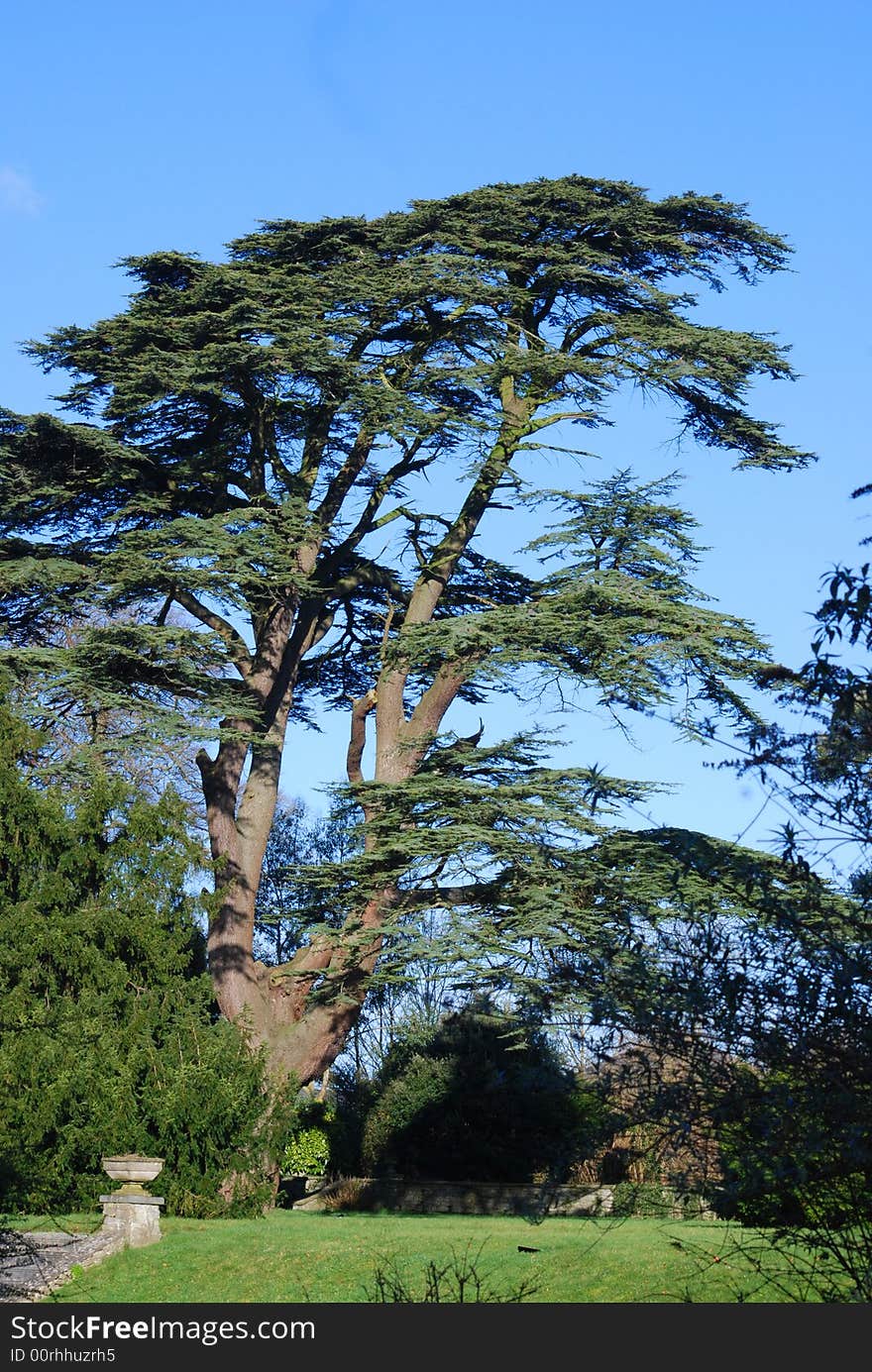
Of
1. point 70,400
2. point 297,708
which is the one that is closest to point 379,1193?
point 297,708

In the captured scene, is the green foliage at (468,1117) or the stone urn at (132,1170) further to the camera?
the green foliage at (468,1117)

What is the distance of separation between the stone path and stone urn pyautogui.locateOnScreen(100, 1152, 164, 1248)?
11 cm

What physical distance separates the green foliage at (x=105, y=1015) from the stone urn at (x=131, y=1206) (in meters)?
1.16

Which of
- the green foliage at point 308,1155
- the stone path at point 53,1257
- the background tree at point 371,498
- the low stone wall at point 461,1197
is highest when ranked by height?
the background tree at point 371,498

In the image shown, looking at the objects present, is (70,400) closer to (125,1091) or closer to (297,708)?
(297,708)

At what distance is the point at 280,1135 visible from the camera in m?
16.9

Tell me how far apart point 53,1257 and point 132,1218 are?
3.60ft

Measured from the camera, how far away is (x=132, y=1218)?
13.9 meters

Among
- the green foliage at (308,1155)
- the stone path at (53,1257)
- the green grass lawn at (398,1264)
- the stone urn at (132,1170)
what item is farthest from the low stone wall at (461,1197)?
the stone path at (53,1257)

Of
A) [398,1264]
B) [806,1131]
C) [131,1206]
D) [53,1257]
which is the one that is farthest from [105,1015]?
[806,1131]

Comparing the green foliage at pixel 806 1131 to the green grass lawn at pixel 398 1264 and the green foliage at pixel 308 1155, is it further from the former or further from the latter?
the green foliage at pixel 308 1155

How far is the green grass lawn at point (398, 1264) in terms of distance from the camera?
10.3 metres

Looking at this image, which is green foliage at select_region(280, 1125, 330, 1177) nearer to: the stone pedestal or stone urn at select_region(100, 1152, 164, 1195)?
stone urn at select_region(100, 1152, 164, 1195)

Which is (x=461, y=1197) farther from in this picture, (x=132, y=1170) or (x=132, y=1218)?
(x=132, y=1218)
